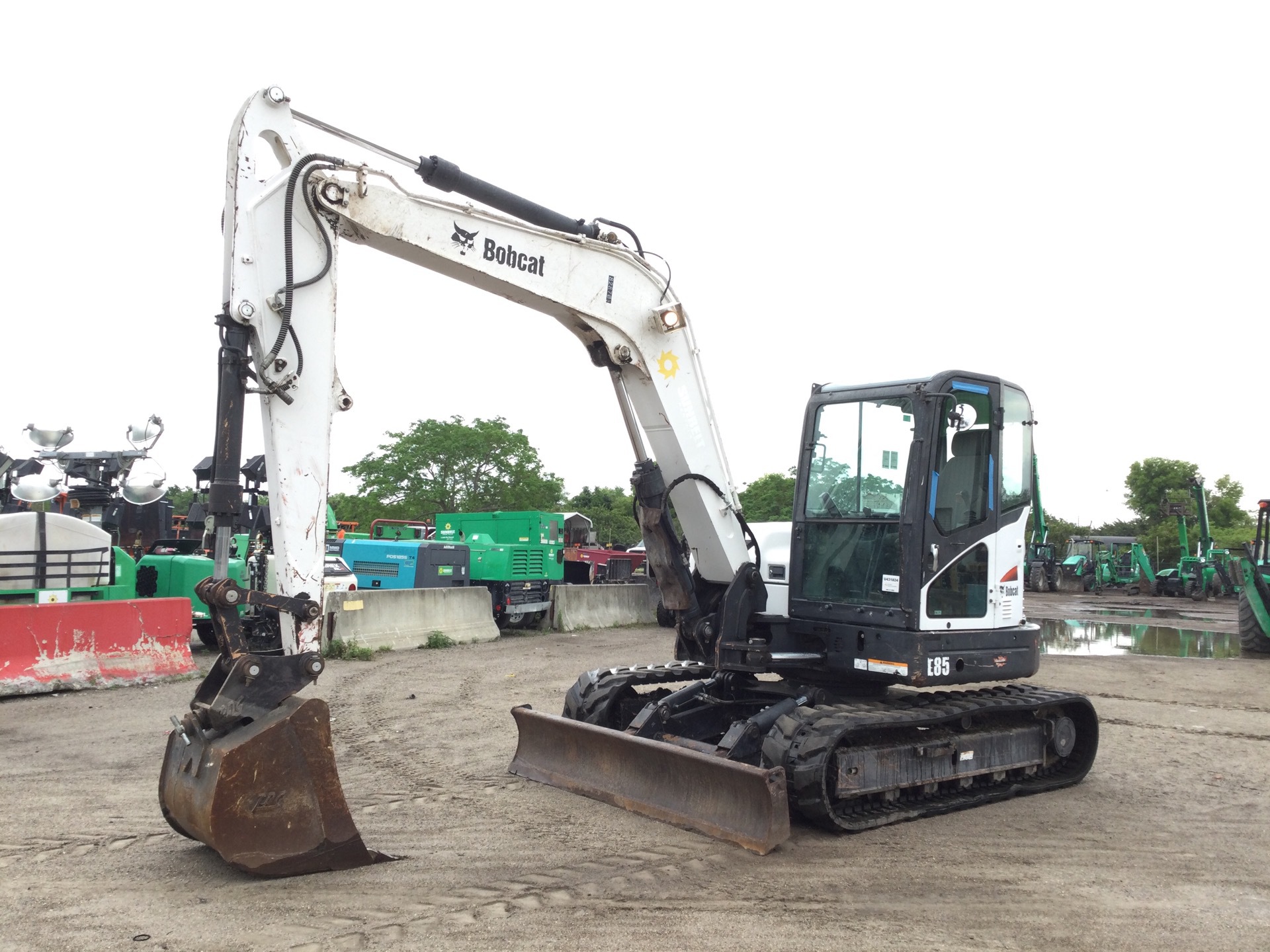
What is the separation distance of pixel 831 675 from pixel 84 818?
4.67 m

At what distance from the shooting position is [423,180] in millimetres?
5836

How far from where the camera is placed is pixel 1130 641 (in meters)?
19.0

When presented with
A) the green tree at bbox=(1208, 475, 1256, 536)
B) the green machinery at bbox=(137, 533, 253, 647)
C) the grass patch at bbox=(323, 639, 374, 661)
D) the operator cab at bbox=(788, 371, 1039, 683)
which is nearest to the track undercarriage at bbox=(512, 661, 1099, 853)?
the operator cab at bbox=(788, 371, 1039, 683)

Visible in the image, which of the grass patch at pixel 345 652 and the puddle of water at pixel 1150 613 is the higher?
the grass patch at pixel 345 652

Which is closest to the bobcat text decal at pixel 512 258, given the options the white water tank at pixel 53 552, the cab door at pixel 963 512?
the cab door at pixel 963 512

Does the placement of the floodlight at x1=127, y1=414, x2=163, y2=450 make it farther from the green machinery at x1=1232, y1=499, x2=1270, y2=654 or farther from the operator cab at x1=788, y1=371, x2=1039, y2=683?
the green machinery at x1=1232, y1=499, x2=1270, y2=654

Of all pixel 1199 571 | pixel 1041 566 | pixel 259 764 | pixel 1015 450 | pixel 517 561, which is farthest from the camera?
pixel 1041 566

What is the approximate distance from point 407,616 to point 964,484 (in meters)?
10.5

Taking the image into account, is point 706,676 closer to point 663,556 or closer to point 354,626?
point 663,556

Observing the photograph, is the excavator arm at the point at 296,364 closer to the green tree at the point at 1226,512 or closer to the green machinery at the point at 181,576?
the green machinery at the point at 181,576

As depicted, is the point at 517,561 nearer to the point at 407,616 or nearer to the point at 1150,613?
the point at 407,616

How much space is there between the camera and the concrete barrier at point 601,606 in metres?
19.0

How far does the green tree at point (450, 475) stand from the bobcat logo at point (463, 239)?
38.6m

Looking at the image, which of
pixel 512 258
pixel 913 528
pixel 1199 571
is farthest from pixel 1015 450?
pixel 1199 571
